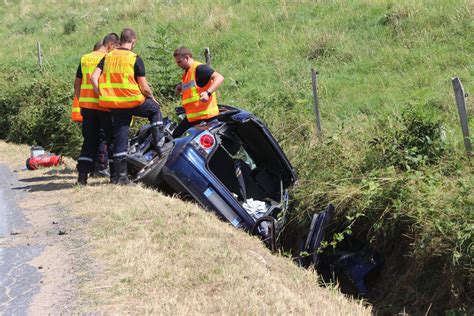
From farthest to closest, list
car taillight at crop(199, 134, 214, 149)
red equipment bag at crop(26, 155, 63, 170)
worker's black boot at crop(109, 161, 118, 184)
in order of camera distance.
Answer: red equipment bag at crop(26, 155, 63, 170)
worker's black boot at crop(109, 161, 118, 184)
car taillight at crop(199, 134, 214, 149)

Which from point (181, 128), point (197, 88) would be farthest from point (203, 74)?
point (181, 128)

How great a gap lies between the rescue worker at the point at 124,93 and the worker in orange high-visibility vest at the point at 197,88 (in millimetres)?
422

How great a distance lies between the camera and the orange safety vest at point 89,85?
8.13 m

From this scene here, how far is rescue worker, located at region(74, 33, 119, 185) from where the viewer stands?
26.5 feet

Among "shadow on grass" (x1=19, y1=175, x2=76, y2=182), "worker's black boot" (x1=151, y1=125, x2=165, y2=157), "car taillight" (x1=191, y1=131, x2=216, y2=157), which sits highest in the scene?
"car taillight" (x1=191, y1=131, x2=216, y2=157)

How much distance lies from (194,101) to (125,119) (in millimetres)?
862

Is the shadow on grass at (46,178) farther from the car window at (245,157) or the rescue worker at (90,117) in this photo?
the car window at (245,157)

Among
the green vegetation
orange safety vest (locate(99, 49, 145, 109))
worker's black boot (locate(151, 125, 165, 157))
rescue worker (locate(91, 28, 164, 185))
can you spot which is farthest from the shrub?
orange safety vest (locate(99, 49, 145, 109))

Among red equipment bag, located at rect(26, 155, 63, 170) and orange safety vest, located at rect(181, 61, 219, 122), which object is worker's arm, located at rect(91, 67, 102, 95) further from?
red equipment bag, located at rect(26, 155, 63, 170)

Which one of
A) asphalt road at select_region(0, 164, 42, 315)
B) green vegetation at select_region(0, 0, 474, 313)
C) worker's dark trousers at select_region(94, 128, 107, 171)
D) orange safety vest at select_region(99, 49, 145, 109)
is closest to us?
asphalt road at select_region(0, 164, 42, 315)

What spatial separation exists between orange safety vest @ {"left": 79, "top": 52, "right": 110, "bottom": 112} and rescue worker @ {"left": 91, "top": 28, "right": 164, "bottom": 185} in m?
0.39

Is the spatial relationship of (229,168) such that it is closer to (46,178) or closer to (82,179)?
(82,179)

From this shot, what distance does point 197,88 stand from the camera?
25.8 feet

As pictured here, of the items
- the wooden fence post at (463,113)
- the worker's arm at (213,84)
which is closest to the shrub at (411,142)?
the wooden fence post at (463,113)
